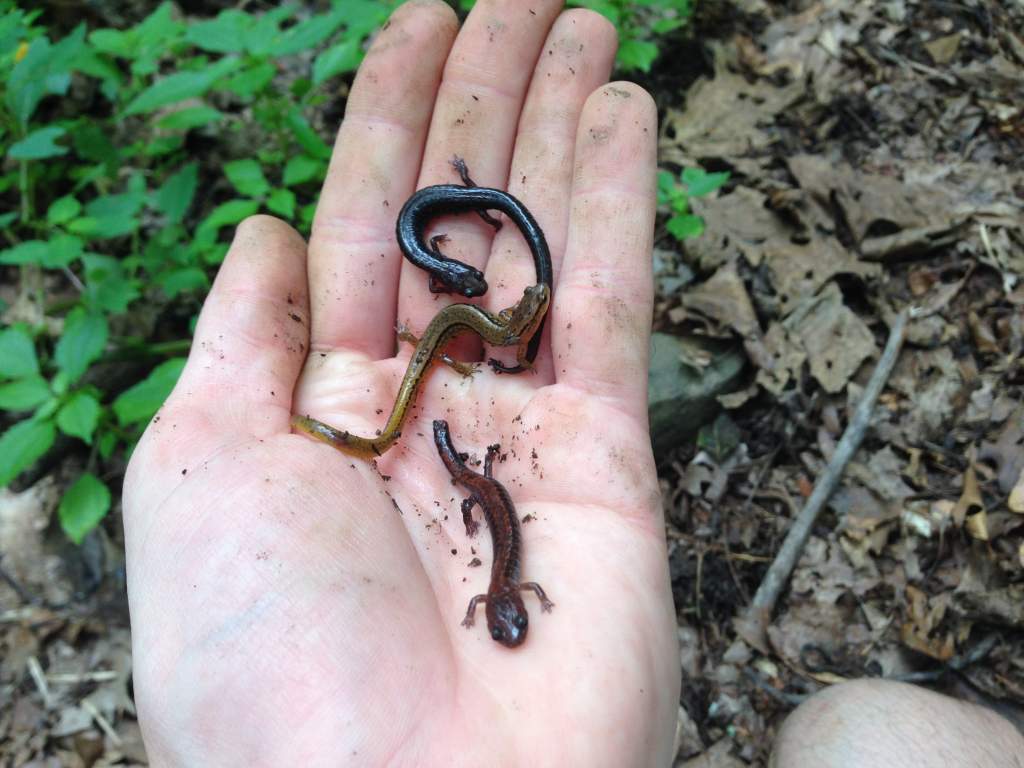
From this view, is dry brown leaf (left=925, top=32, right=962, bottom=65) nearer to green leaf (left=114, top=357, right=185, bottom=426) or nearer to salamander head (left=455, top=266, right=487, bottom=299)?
salamander head (left=455, top=266, right=487, bottom=299)

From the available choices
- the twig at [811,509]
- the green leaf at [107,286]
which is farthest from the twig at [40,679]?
the twig at [811,509]

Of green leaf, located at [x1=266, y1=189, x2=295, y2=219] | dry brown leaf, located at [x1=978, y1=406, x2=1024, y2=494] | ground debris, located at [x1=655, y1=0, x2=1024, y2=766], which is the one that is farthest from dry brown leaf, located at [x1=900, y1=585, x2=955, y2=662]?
green leaf, located at [x1=266, y1=189, x2=295, y2=219]

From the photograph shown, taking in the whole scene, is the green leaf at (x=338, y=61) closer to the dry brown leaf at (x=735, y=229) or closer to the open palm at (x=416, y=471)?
the open palm at (x=416, y=471)

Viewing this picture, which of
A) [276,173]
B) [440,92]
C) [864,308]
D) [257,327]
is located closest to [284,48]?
[440,92]

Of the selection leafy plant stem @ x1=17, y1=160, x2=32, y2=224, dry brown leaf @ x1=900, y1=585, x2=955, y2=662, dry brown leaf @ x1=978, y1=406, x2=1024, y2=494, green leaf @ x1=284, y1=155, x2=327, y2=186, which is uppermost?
green leaf @ x1=284, y1=155, x2=327, y2=186

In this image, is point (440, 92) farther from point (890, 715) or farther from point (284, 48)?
point (890, 715)
